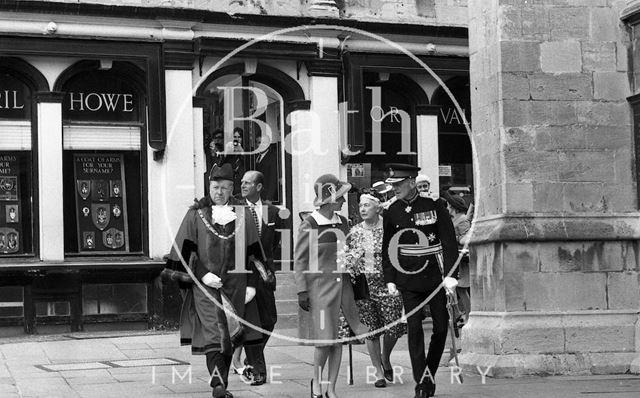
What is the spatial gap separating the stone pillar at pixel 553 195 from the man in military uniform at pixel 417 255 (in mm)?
1663

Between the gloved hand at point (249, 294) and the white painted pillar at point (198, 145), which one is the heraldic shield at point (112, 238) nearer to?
the white painted pillar at point (198, 145)

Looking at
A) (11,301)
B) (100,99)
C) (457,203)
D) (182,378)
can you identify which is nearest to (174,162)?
(100,99)

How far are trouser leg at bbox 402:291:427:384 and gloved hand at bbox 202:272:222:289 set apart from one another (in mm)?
1703

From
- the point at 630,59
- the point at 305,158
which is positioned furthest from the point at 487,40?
the point at 305,158

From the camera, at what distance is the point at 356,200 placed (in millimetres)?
21234

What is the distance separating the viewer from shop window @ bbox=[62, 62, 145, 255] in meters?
20.0

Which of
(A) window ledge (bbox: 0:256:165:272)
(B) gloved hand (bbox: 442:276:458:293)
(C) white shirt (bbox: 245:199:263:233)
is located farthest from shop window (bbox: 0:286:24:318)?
(B) gloved hand (bbox: 442:276:458:293)

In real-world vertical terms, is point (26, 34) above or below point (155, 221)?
above

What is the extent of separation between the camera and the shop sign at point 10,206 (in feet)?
64.0

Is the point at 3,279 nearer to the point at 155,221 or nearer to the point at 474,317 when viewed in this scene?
the point at 155,221

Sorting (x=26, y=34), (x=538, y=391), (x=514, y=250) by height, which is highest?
(x=26, y=34)

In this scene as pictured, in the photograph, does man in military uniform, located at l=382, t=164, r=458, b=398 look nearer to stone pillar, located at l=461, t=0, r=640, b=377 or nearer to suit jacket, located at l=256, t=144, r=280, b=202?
stone pillar, located at l=461, t=0, r=640, b=377

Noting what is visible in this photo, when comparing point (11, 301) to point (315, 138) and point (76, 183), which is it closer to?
point (76, 183)

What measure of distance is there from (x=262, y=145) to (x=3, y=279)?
4.98m
